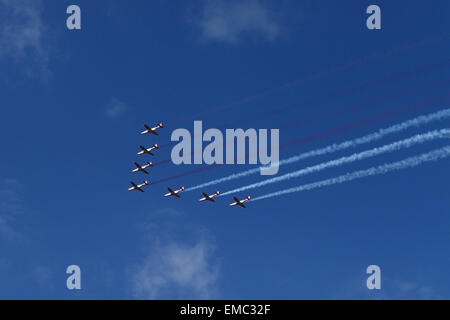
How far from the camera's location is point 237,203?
288ft

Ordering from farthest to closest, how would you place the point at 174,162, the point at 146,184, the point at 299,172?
1. the point at 146,184
2. the point at 174,162
3. the point at 299,172
